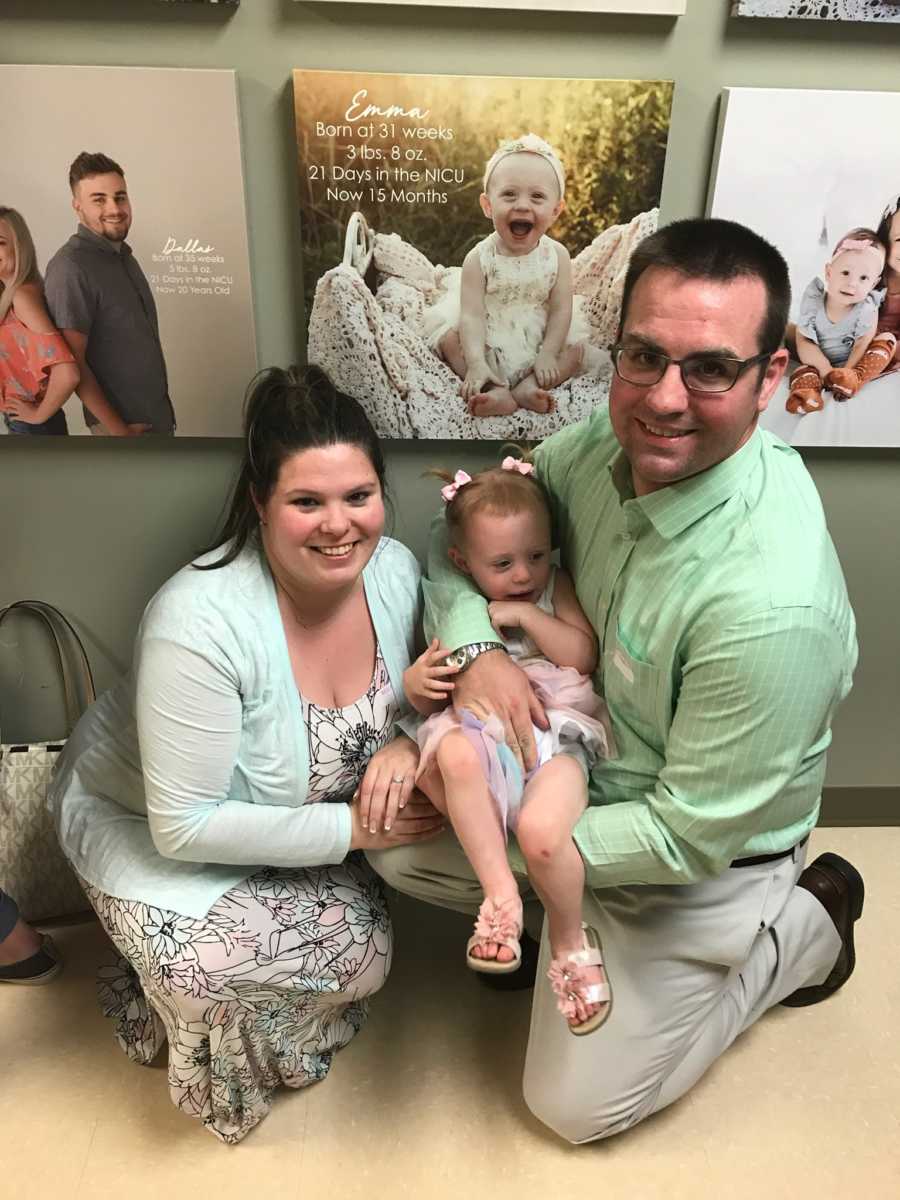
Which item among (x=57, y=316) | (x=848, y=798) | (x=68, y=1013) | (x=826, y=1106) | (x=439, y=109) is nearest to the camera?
(x=439, y=109)

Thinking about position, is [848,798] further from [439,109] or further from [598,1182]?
[439,109]

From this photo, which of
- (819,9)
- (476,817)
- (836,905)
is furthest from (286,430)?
(836,905)

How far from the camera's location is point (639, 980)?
149 centimetres

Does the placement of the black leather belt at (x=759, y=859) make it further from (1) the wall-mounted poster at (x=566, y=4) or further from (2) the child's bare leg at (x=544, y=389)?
(1) the wall-mounted poster at (x=566, y=4)

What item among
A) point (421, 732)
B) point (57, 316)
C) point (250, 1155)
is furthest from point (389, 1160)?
point (57, 316)

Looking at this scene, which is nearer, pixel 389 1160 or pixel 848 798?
pixel 389 1160

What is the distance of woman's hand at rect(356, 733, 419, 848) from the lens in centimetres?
143

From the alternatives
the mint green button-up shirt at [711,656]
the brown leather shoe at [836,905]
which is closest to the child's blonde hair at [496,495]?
the mint green button-up shirt at [711,656]

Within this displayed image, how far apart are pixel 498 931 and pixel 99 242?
1.30 m

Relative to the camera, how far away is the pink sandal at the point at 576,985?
1.37 m

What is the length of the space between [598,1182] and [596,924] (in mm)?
433

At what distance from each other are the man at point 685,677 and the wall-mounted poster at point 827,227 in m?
0.34

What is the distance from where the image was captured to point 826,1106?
160 cm

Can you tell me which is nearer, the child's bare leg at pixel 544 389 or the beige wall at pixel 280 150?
the beige wall at pixel 280 150
